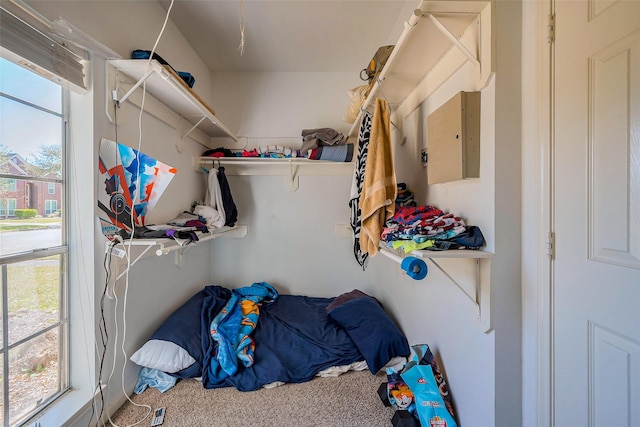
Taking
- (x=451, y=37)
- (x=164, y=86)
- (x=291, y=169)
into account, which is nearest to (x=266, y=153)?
(x=291, y=169)

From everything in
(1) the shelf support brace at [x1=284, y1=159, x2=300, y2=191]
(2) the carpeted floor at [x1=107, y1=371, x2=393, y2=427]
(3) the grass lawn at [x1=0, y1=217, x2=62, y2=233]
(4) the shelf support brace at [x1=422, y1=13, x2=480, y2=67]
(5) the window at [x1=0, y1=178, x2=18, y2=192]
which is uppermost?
(4) the shelf support brace at [x1=422, y1=13, x2=480, y2=67]

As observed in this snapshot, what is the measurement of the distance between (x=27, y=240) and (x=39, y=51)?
2.34ft

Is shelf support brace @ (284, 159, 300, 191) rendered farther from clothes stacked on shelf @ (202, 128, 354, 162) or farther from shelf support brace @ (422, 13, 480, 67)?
shelf support brace @ (422, 13, 480, 67)

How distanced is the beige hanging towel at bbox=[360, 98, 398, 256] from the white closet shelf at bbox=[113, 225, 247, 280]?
38.0 inches

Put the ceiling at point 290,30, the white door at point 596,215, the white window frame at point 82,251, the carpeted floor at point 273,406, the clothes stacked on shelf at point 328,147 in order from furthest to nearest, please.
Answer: the clothes stacked on shelf at point 328,147
the ceiling at point 290,30
the carpeted floor at point 273,406
the white window frame at point 82,251
the white door at point 596,215

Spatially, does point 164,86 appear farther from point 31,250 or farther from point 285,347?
point 285,347

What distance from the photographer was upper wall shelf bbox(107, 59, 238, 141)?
1131 millimetres

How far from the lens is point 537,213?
797mm

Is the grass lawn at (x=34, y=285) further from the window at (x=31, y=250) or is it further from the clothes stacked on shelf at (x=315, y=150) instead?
the clothes stacked on shelf at (x=315, y=150)

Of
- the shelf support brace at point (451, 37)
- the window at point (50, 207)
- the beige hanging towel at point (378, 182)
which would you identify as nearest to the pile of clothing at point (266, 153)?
the beige hanging towel at point (378, 182)

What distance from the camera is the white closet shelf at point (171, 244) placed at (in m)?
1.10

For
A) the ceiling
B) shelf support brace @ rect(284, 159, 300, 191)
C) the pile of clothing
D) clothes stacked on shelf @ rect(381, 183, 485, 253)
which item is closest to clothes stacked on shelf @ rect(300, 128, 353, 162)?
the pile of clothing

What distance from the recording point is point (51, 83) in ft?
3.21

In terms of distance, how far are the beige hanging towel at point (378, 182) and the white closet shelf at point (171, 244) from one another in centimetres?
97
